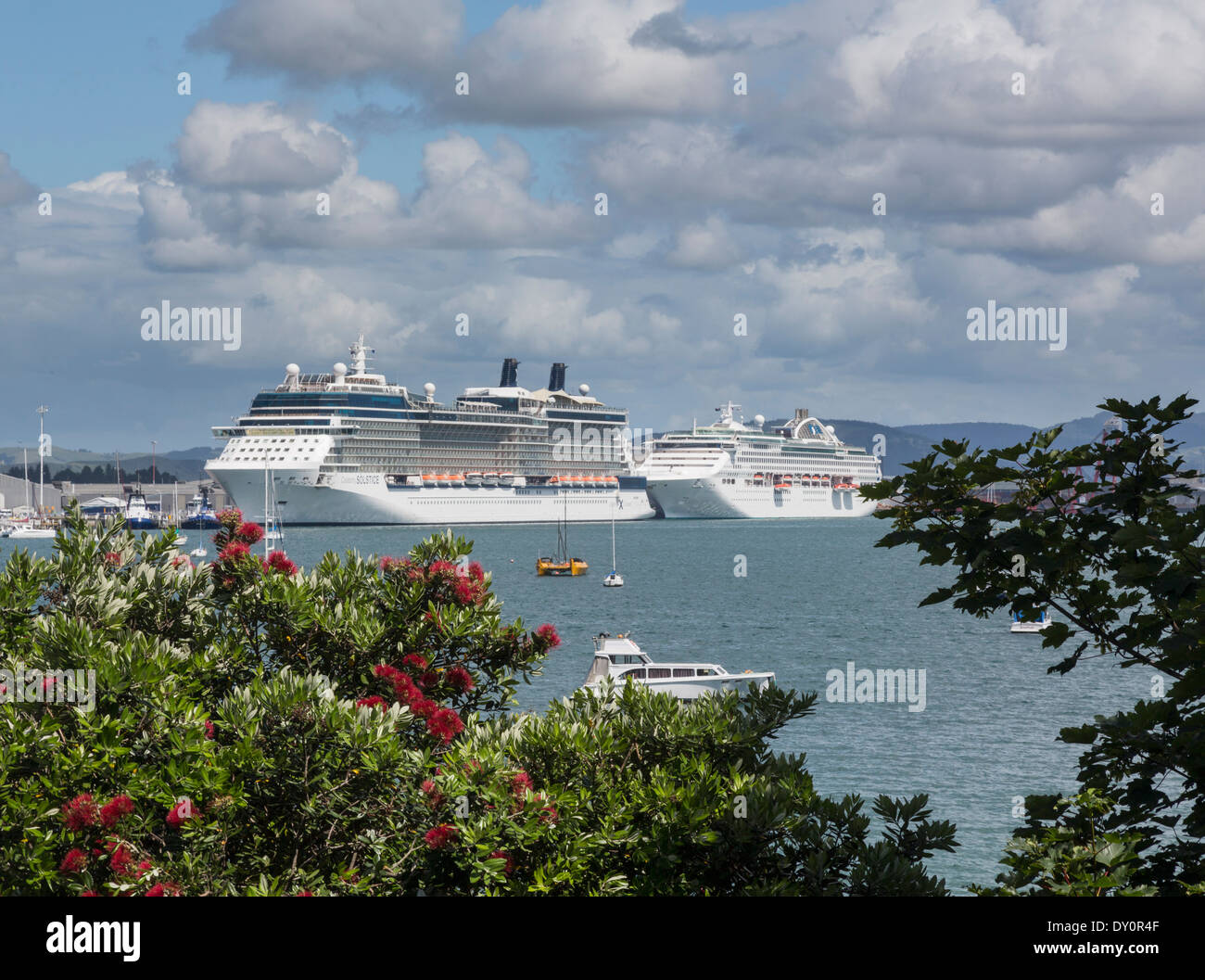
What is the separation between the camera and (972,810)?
919 inches

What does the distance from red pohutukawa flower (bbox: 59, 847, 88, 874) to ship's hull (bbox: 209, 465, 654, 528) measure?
97578 mm

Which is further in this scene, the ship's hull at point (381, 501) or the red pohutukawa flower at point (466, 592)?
the ship's hull at point (381, 501)

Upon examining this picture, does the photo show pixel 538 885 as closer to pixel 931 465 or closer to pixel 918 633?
pixel 931 465

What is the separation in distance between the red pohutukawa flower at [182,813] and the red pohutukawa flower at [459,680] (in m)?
2.54

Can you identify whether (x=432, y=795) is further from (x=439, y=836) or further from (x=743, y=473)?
(x=743, y=473)

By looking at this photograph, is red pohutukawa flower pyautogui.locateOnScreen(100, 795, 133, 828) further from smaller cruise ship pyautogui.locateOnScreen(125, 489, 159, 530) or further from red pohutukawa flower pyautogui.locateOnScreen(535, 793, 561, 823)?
smaller cruise ship pyautogui.locateOnScreen(125, 489, 159, 530)

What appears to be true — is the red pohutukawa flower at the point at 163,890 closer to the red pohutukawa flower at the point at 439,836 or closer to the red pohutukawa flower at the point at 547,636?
the red pohutukawa flower at the point at 439,836

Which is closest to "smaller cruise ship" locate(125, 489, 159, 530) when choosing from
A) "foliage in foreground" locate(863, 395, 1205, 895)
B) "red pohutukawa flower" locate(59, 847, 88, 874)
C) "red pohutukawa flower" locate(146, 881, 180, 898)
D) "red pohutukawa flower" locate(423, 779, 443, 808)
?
"red pohutukawa flower" locate(59, 847, 88, 874)

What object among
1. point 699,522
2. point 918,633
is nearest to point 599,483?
point 699,522

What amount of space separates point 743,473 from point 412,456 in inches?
1775

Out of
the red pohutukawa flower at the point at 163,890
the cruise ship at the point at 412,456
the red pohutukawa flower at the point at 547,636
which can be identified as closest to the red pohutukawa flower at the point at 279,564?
the red pohutukawa flower at the point at 547,636

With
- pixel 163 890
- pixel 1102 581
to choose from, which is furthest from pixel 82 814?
pixel 1102 581

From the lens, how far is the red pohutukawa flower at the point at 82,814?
6.80 meters
